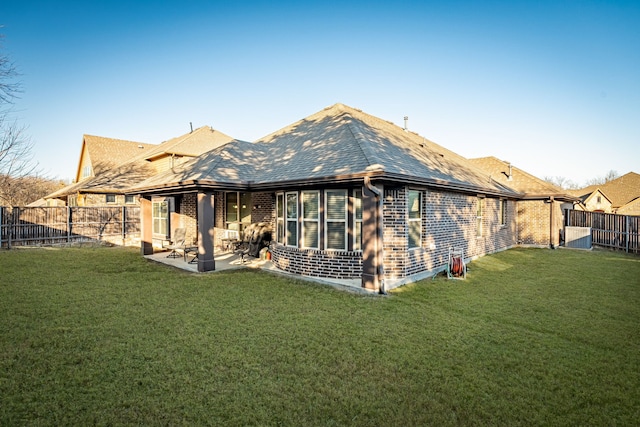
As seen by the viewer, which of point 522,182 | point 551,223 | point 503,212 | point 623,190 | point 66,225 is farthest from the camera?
point 623,190

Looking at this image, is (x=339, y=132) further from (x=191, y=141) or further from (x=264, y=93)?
(x=191, y=141)

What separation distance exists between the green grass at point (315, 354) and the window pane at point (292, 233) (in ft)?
5.37

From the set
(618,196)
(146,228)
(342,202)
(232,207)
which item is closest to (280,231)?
(342,202)

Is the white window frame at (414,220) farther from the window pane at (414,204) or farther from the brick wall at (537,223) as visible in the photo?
the brick wall at (537,223)

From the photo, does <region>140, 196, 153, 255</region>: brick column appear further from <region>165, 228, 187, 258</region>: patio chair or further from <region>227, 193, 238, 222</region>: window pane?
<region>227, 193, 238, 222</region>: window pane

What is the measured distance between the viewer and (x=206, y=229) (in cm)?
945

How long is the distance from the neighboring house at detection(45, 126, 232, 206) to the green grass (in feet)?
43.9

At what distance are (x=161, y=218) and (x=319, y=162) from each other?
369 inches

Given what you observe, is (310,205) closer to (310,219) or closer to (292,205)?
(310,219)

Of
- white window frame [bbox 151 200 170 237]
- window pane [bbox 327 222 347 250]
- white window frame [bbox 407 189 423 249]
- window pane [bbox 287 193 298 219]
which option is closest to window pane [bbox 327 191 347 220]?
window pane [bbox 327 222 347 250]

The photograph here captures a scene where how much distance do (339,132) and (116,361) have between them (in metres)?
8.79

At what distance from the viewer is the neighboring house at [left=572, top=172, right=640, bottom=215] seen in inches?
1389

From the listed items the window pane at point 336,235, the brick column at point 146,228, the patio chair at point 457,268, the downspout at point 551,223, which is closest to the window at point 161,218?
the brick column at point 146,228

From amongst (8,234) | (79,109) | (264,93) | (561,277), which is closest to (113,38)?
(79,109)
